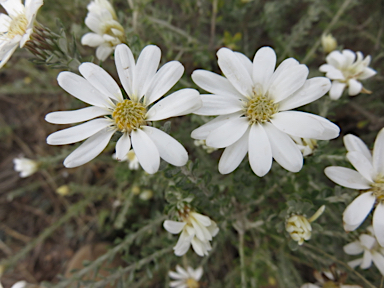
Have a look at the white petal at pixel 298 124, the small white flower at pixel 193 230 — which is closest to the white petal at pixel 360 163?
the white petal at pixel 298 124

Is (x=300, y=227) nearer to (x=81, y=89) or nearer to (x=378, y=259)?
(x=378, y=259)

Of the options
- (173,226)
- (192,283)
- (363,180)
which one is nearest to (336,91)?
(363,180)

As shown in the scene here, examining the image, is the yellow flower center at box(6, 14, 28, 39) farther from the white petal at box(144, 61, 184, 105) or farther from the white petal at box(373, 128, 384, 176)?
the white petal at box(373, 128, 384, 176)

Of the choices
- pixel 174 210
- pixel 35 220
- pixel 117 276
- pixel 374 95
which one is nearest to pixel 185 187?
pixel 174 210

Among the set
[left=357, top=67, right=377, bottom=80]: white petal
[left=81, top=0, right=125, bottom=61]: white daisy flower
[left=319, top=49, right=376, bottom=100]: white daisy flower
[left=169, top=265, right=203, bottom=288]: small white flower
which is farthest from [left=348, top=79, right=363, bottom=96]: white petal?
[left=169, top=265, right=203, bottom=288]: small white flower

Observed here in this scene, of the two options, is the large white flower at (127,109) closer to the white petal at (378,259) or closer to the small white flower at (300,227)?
the small white flower at (300,227)

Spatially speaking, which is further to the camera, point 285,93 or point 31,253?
point 31,253

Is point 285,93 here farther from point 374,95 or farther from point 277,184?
point 374,95
